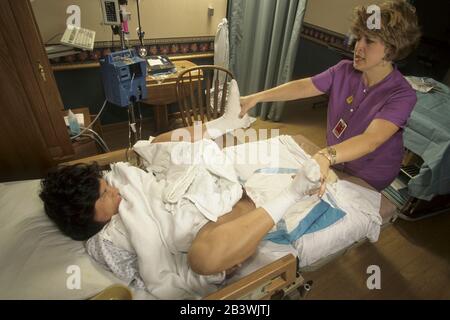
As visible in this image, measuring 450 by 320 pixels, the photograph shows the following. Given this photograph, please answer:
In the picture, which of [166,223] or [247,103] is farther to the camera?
[247,103]

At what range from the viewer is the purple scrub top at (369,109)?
1125mm

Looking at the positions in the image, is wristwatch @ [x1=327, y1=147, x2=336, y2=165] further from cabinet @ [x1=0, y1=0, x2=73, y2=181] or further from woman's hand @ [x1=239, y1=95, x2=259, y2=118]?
cabinet @ [x1=0, y1=0, x2=73, y2=181]

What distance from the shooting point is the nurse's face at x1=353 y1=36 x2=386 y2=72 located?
1124mm

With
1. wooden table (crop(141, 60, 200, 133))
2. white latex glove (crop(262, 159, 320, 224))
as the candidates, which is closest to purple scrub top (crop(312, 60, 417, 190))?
white latex glove (crop(262, 159, 320, 224))

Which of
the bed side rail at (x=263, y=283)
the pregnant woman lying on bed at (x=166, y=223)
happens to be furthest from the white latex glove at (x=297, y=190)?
the bed side rail at (x=263, y=283)

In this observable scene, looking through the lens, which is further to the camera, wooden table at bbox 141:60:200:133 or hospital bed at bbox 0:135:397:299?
wooden table at bbox 141:60:200:133

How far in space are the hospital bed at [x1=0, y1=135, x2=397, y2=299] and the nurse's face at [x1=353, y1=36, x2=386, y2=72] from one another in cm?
83

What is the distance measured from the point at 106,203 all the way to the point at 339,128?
3.74ft

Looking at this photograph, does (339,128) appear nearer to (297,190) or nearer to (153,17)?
(297,190)

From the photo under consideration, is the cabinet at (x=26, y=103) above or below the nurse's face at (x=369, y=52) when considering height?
below

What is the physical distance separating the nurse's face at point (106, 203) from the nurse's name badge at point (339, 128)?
1.08 metres

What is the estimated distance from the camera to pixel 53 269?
3.04 feet

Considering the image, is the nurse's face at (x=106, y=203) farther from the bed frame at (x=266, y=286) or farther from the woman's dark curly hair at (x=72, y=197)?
the bed frame at (x=266, y=286)

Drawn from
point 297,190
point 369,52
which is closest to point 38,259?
point 297,190
